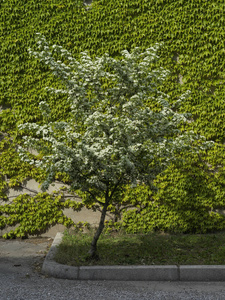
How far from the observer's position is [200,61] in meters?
6.52

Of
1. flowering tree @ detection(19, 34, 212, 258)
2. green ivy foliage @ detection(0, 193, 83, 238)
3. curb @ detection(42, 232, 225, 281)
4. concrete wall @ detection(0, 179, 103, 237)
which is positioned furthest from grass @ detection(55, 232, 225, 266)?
green ivy foliage @ detection(0, 193, 83, 238)

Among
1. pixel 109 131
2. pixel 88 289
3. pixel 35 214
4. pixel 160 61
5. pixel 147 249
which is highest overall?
pixel 160 61

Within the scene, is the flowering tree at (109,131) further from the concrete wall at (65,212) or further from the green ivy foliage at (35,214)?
the green ivy foliage at (35,214)

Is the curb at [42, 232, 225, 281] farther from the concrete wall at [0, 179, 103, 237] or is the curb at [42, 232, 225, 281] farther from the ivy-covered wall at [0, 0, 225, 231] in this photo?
the concrete wall at [0, 179, 103, 237]

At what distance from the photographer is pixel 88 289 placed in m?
3.91

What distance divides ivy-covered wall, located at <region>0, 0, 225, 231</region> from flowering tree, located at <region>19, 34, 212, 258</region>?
2025mm

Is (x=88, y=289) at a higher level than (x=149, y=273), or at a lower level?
lower

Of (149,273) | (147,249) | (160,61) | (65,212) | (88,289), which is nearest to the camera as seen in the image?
(88,289)

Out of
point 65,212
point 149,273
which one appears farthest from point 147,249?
point 65,212

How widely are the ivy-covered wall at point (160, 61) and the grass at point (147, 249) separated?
0.68 metres

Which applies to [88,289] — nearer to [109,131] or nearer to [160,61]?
[109,131]

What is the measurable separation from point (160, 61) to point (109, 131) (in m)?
2.89

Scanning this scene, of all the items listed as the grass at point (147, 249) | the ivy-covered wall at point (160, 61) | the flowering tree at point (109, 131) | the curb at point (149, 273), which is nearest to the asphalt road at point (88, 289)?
the curb at point (149, 273)

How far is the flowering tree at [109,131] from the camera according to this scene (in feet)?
13.6
